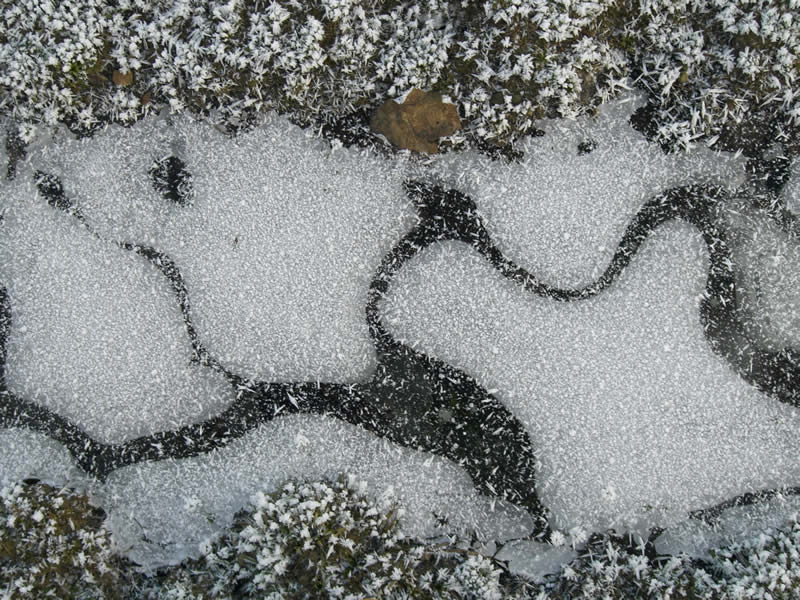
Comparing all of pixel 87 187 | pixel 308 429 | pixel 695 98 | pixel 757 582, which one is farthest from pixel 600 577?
pixel 87 187

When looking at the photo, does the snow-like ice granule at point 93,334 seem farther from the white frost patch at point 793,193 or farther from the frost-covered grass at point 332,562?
the white frost patch at point 793,193

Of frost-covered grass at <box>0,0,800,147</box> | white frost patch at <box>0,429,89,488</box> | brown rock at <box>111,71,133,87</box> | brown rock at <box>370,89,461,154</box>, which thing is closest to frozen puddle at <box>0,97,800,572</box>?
white frost patch at <box>0,429,89,488</box>

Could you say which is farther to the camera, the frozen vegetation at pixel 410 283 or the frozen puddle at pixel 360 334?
the frozen puddle at pixel 360 334

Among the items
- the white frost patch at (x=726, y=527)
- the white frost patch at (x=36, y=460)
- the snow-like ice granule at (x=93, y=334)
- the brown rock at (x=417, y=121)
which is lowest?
the white frost patch at (x=36, y=460)

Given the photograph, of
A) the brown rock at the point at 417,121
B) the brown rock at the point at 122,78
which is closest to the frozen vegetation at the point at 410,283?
the brown rock at the point at 122,78

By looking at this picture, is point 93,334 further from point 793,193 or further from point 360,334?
point 793,193

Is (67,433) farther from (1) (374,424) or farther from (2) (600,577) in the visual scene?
(2) (600,577)
